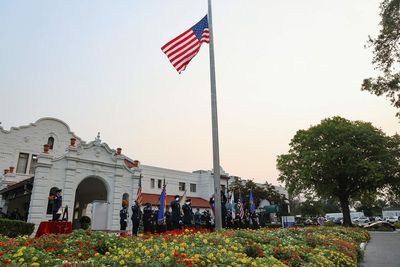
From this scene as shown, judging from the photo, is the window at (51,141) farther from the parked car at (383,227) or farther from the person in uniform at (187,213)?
the parked car at (383,227)

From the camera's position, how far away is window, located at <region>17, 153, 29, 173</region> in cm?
2802

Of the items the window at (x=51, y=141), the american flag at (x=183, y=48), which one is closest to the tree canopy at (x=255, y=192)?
the window at (x=51, y=141)

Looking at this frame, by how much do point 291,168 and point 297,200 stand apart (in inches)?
2266

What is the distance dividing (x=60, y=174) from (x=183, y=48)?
48.2ft

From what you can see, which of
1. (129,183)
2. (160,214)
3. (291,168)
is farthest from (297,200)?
(160,214)

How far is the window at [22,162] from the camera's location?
28.0 metres

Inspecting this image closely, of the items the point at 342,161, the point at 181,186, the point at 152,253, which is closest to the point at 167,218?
the point at 152,253

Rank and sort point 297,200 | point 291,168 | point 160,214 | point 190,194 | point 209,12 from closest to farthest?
point 209,12 < point 160,214 < point 291,168 < point 190,194 < point 297,200

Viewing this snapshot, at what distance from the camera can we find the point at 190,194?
41.7 meters

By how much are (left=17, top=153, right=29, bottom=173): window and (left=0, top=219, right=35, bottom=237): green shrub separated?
12960 millimetres

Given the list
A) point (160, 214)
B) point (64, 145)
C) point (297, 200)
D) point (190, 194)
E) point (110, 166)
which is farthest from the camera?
point (297, 200)

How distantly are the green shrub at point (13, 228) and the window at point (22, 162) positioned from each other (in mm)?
12960

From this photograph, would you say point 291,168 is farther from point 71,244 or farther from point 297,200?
point 297,200

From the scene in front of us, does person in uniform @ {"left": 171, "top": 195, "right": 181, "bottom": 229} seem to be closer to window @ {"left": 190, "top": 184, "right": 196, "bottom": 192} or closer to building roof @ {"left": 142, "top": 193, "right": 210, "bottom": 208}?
building roof @ {"left": 142, "top": 193, "right": 210, "bottom": 208}
